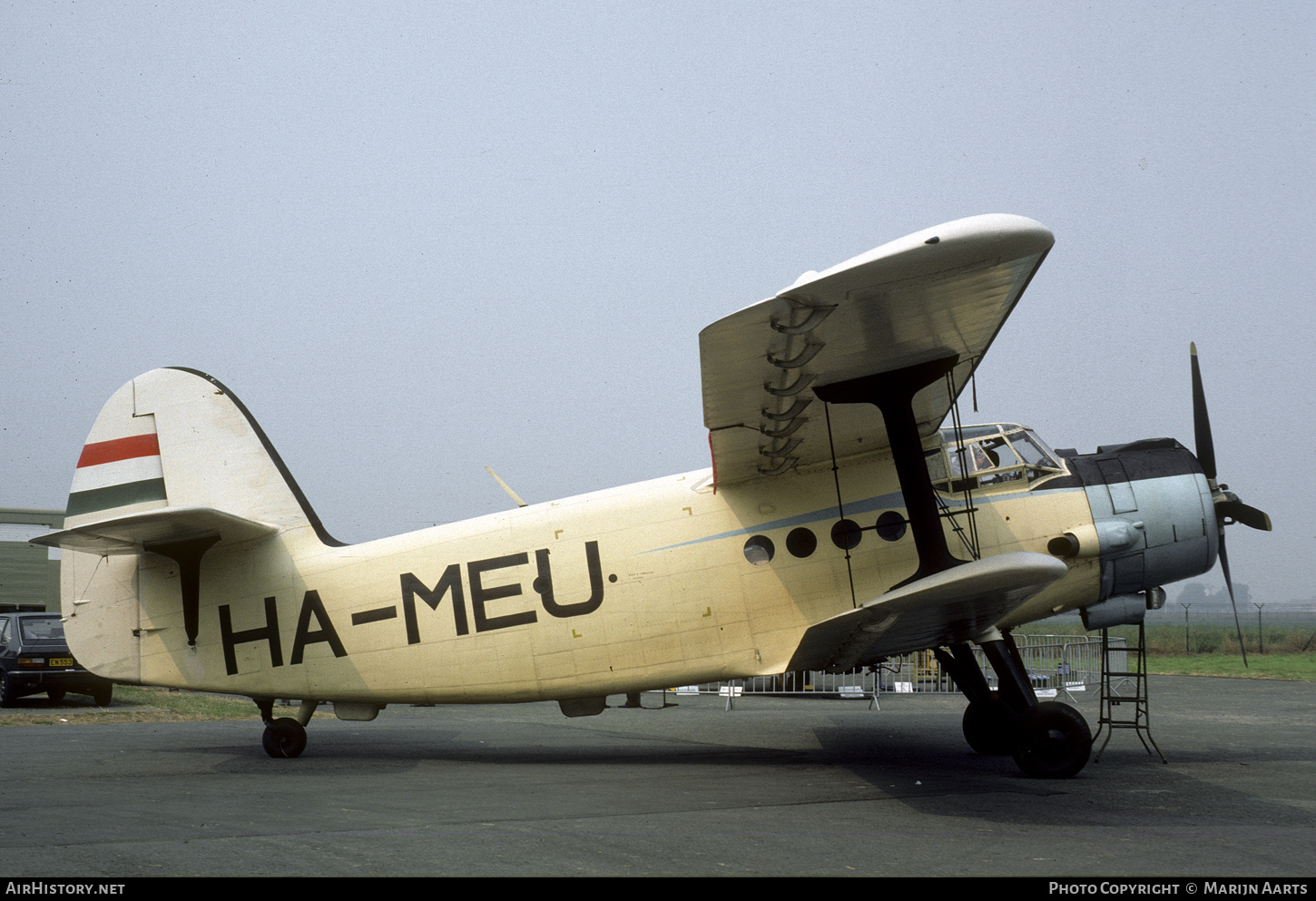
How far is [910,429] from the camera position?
26.5 feet

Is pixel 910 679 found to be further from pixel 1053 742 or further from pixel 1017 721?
pixel 1053 742

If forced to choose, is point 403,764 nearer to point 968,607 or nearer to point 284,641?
point 284,641

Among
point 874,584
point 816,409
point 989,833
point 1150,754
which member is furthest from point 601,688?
point 1150,754

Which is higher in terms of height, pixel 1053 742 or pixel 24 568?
pixel 24 568

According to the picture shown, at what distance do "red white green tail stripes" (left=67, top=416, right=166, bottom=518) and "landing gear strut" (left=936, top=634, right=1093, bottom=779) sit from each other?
364 inches

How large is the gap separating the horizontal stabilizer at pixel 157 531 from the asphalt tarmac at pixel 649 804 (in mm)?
2221

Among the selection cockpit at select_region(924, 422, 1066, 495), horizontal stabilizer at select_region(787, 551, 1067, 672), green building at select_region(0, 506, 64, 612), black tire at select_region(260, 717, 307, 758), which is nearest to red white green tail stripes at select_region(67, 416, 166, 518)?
black tire at select_region(260, 717, 307, 758)

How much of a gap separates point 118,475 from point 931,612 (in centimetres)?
907

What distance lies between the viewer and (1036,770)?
27.9 feet

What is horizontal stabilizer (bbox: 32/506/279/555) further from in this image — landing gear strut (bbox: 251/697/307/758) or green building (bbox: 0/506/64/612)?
green building (bbox: 0/506/64/612)

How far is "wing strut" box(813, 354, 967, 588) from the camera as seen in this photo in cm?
797

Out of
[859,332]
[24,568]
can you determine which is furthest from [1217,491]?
[24,568]

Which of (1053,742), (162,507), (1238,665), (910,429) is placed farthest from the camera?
(1238,665)

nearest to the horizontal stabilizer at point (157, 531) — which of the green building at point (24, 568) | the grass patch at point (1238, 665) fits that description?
the green building at point (24, 568)
